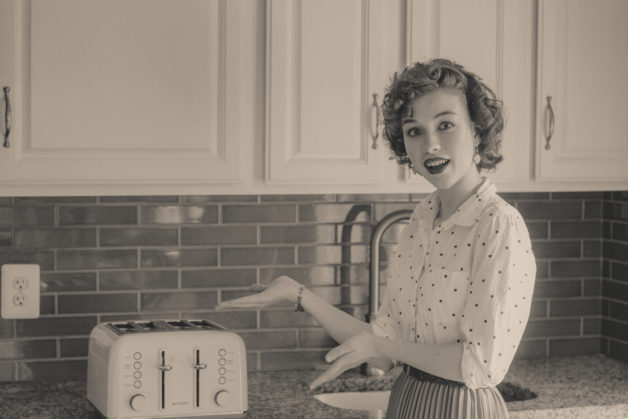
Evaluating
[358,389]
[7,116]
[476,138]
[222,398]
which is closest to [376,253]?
[358,389]

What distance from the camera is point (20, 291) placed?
2637 mm

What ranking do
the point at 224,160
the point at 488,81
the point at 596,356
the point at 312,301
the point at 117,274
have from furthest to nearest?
the point at 596,356 < the point at 117,274 < the point at 488,81 < the point at 224,160 < the point at 312,301

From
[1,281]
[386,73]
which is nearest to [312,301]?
[386,73]

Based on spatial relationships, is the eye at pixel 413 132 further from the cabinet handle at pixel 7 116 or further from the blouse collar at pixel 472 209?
the cabinet handle at pixel 7 116

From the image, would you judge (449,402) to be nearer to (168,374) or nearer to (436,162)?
(436,162)

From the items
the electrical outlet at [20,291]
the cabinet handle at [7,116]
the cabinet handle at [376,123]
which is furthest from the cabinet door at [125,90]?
the electrical outlet at [20,291]

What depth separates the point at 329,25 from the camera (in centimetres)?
243

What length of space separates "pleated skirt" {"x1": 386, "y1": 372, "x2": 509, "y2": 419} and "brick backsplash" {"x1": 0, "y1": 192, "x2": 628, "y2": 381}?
872 millimetres

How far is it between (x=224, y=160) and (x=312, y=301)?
0.45 m

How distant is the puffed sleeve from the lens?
6.04 ft

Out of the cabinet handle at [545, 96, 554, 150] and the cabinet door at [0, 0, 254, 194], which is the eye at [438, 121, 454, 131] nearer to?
the cabinet door at [0, 0, 254, 194]

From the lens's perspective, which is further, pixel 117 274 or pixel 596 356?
pixel 596 356

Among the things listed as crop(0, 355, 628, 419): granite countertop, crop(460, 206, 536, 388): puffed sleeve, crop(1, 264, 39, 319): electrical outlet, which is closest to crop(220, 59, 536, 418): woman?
crop(460, 206, 536, 388): puffed sleeve

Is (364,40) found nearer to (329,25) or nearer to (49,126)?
(329,25)
